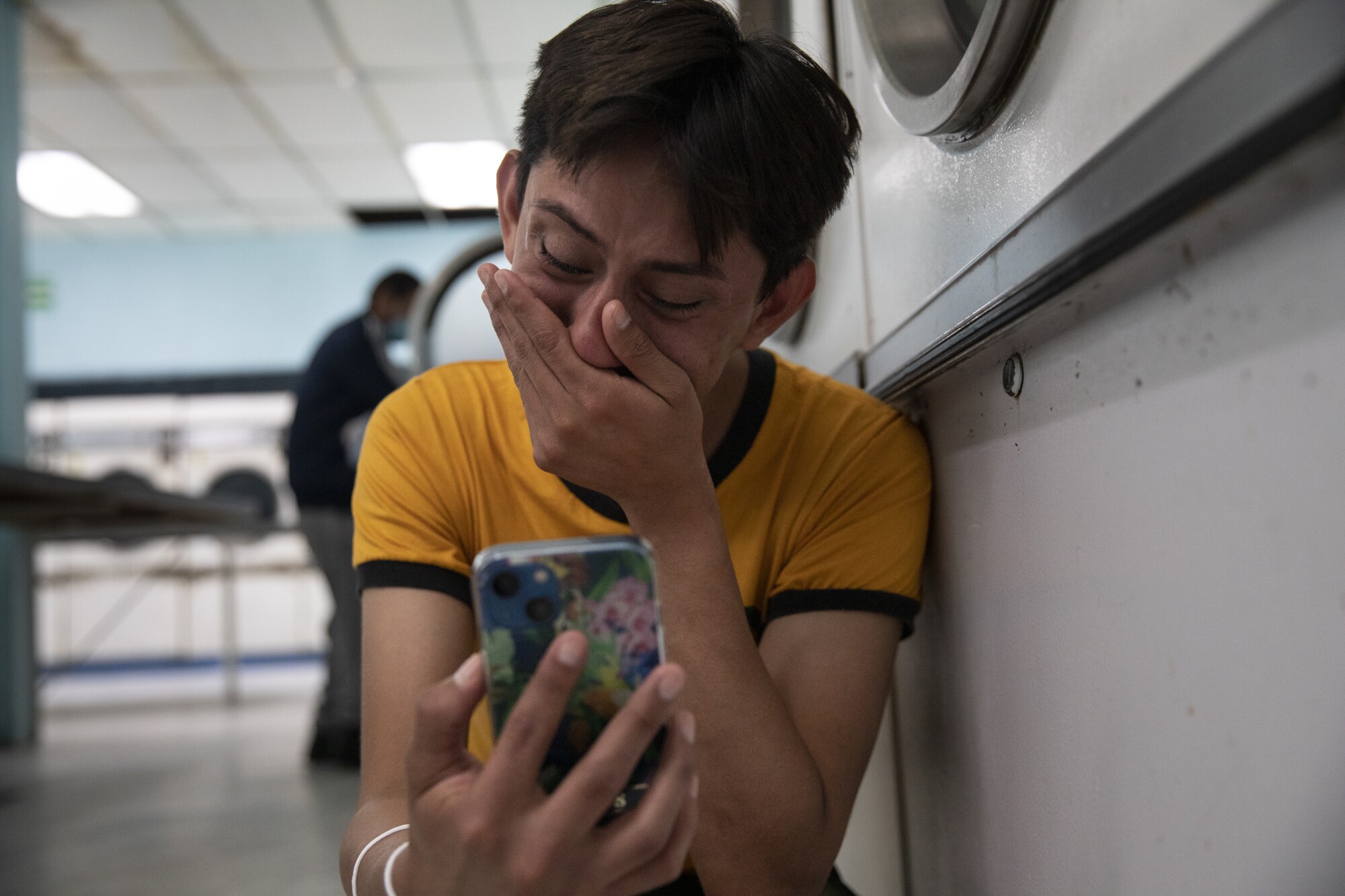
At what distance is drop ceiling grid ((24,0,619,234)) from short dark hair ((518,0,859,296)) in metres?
3.35

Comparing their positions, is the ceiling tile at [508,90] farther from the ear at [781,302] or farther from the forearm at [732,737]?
the forearm at [732,737]

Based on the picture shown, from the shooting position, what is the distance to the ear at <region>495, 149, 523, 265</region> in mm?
917

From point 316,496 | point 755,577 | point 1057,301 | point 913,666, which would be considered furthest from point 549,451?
point 316,496

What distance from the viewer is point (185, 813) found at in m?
2.59

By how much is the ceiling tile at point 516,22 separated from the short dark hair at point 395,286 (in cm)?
146

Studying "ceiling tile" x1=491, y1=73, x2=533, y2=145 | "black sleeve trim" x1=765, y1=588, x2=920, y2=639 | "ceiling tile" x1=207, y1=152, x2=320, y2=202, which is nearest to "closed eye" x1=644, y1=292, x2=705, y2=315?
"black sleeve trim" x1=765, y1=588, x2=920, y2=639

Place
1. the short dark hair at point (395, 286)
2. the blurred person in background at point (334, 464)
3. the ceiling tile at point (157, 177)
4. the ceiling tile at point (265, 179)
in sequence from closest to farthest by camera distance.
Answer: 1. the blurred person in background at point (334, 464)
2. the short dark hair at point (395, 286)
3. the ceiling tile at point (157, 177)
4. the ceiling tile at point (265, 179)

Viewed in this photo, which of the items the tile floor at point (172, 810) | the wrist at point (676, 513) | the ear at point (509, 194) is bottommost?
the tile floor at point (172, 810)

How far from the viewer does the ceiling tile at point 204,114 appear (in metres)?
4.96

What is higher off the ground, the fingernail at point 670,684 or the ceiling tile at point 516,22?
the ceiling tile at point 516,22

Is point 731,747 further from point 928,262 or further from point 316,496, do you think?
point 316,496

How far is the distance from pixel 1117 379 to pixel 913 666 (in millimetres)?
549

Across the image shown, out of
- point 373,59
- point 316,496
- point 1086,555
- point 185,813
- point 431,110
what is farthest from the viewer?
point 431,110

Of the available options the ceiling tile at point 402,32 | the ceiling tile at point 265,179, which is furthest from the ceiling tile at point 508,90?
the ceiling tile at point 265,179
